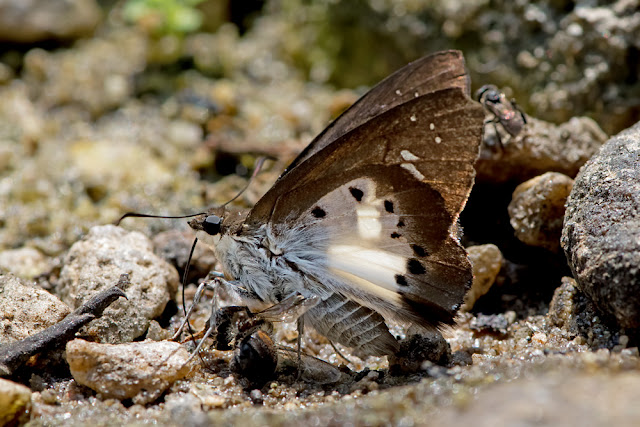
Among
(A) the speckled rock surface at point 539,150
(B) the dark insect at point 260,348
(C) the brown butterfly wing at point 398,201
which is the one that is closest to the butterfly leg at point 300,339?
(B) the dark insect at point 260,348

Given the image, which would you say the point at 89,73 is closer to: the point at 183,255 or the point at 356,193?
the point at 183,255

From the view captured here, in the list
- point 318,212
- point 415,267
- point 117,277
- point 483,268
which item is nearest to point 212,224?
point 318,212

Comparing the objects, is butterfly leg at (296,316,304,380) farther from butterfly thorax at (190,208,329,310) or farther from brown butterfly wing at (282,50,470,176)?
brown butterfly wing at (282,50,470,176)

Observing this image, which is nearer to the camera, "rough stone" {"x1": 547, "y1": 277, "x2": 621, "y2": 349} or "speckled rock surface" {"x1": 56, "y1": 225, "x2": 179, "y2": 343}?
"rough stone" {"x1": 547, "y1": 277, "x2": 621, "y2": 349}

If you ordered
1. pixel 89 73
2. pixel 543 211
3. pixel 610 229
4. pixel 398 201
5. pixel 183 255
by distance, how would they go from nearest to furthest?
pixel 610 229
pixel 398 201
pixel 543 211
pixel 183 255
pixel 89 73

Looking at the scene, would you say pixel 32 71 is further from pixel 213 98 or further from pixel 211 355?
pixel 211 355

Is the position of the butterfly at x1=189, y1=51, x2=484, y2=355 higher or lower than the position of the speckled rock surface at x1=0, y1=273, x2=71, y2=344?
higher

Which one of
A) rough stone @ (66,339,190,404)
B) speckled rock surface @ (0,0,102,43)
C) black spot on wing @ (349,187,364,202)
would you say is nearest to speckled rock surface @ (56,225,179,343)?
rough stone @ (66,339,190,404)
